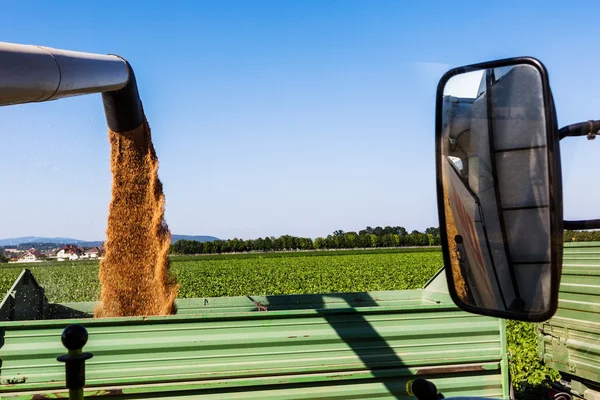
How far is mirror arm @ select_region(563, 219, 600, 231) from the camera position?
3.43 ft

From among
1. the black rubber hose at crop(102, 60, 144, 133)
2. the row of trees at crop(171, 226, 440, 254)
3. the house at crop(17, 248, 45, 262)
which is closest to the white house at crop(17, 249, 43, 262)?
the house at crop(17, 248, 45, 262)

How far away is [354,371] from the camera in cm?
340

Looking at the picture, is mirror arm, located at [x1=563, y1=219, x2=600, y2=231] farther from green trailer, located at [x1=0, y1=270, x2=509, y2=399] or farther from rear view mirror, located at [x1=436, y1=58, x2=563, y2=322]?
green trailer, located at [x1=0, y1=270, x2=509, y2=399]

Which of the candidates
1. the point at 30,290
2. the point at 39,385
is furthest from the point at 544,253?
the point at 30,290

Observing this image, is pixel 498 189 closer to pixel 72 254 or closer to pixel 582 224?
pixel 582 224

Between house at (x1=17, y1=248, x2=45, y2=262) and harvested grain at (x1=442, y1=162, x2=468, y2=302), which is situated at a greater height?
harvested grain at (x1=442, y1=162, x2=468, y2=302)

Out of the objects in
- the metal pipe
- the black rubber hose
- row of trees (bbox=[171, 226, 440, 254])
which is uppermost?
the black rubber hose

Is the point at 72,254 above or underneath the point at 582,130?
underneath

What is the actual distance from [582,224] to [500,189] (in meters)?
0.17

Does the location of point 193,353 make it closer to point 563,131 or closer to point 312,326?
point 312,326

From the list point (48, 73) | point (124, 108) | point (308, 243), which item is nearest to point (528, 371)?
point (124, 108)

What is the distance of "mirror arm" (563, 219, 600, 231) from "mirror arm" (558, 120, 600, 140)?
0.17 meters

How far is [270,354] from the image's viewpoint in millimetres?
3303

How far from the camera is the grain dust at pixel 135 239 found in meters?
4.69
